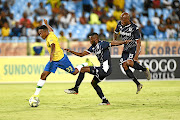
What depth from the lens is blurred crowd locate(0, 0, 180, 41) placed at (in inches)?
748

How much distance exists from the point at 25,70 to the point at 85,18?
18.1 feet

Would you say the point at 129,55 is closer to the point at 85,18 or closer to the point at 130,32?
the point at 130,32

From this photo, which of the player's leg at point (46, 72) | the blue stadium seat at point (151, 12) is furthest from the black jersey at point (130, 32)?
the blue stadium seat at point (151, 12)

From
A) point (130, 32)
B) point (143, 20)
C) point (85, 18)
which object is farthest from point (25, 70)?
point (143, 20)

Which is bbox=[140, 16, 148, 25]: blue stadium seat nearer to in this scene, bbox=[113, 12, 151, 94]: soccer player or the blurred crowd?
the blurred crowd

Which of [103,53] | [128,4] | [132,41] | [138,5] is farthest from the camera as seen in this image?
[138,5]

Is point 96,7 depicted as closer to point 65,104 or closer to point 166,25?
point 166,25

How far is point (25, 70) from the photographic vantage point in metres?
16.4

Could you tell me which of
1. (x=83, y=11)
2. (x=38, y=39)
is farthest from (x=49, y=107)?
(x=83, y=11)

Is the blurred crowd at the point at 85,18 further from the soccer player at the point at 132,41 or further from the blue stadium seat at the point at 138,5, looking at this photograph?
the soccer player at the point at 132,41

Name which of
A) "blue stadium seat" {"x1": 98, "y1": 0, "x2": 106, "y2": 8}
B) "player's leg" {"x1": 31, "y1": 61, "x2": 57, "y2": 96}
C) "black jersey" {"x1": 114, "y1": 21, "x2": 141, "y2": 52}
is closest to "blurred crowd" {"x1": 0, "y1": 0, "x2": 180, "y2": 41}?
"blue stadium seat" {"x1": 98, "y1": 0, "x2": 106, "y2": 8}

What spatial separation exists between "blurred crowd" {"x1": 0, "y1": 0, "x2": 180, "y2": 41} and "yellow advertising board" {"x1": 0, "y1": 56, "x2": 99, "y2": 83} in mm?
2250

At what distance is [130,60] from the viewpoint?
1055 cm

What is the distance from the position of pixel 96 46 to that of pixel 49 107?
1749mm
